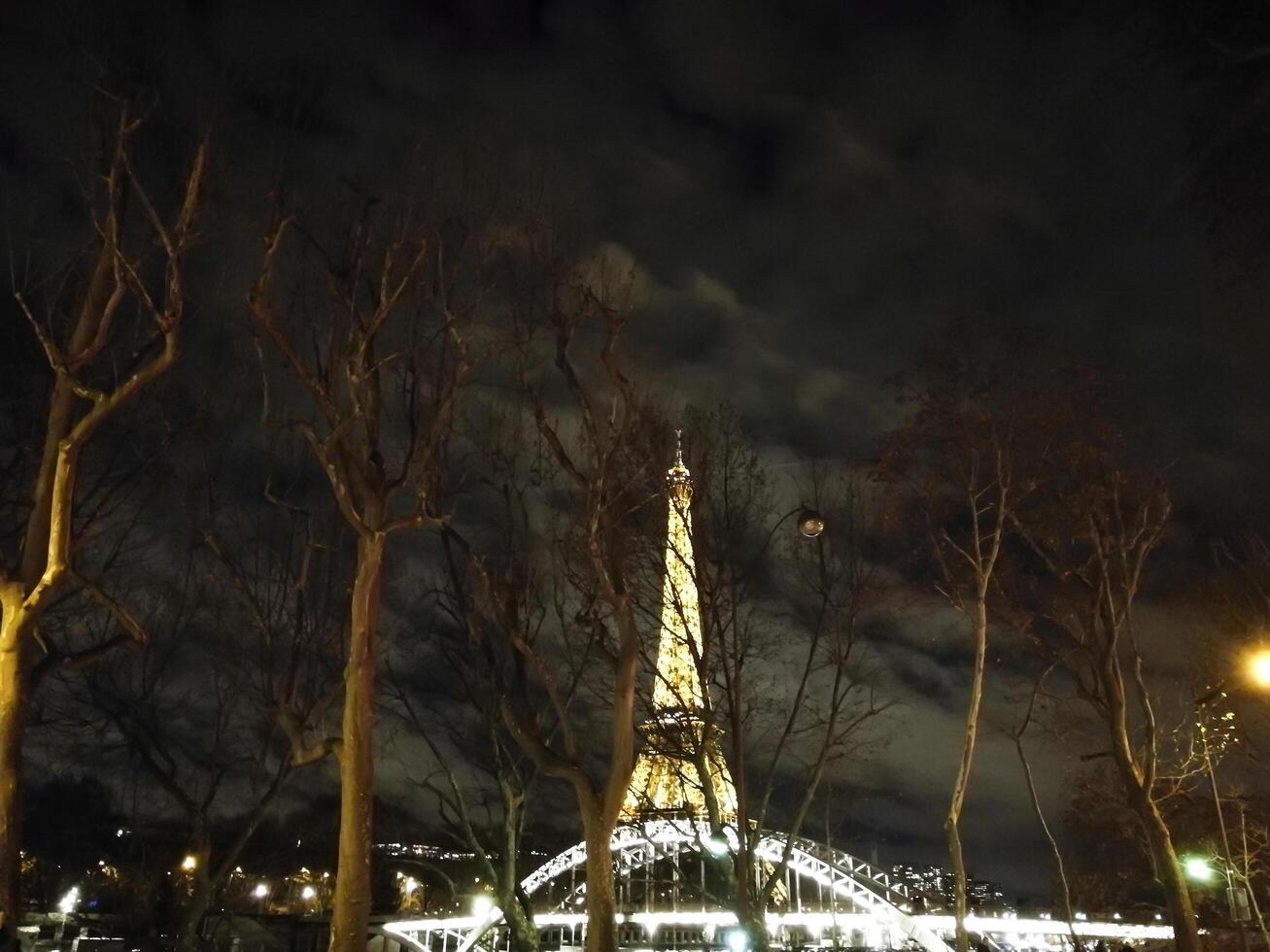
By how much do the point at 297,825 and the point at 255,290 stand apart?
48.8 meters

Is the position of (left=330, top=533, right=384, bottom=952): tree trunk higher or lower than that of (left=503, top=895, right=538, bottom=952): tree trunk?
higher

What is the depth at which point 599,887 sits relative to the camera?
12492 mm

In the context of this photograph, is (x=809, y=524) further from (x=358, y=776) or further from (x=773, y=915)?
(x=773, y=915)

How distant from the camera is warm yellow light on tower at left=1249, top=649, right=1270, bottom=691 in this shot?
9961 millimetres

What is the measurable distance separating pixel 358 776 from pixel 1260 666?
9.47 meters

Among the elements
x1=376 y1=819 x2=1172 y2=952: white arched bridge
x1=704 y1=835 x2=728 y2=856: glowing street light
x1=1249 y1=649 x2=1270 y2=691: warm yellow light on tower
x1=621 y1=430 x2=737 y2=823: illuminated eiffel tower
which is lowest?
x1=376 y1=819 x2=1172 y2=952: white arched bridge

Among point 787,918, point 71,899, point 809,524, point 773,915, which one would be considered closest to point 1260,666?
point 809,524

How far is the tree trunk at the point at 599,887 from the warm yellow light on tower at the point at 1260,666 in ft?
24.7

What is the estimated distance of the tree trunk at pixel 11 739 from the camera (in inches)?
426

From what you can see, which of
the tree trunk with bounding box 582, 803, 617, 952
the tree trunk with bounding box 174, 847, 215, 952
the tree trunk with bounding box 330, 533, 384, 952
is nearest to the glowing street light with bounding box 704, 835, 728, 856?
the tree trunk with bounding box 582, 803, 617, 952

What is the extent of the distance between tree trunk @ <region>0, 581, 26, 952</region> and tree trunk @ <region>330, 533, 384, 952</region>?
337 centimetres

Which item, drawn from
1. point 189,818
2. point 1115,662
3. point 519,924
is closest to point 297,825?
point 189,818

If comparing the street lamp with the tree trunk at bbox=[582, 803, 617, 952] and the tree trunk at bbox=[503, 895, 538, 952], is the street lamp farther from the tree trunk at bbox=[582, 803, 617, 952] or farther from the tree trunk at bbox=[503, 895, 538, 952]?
the tree trunk at bbox=[503, 895, 538, 952]

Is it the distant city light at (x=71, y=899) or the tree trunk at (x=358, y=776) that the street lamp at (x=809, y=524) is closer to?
the tree trunk at (x=358, y=776)
